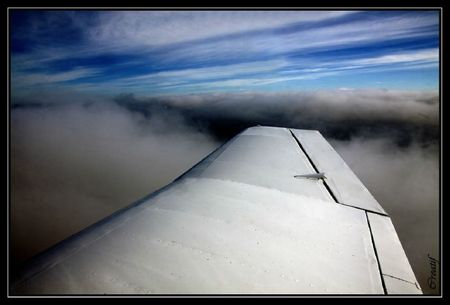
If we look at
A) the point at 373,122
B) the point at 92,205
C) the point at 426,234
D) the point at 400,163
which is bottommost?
the point at 426,234

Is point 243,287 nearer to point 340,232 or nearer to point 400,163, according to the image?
point 340,232

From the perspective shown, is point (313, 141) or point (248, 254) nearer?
point (248, 254)

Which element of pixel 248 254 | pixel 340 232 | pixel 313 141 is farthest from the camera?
pixel 313 141

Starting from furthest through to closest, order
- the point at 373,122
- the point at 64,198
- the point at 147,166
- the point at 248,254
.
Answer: the point at 147,166 < the point at 373,122 < the point at 64,198 < the point at 248,254

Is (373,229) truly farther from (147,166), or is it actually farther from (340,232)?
(147,166)

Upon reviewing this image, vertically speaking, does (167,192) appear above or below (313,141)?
below

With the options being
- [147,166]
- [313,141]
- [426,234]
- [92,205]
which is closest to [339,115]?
[426,234]

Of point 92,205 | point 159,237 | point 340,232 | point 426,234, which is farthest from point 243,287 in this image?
point 92,205
